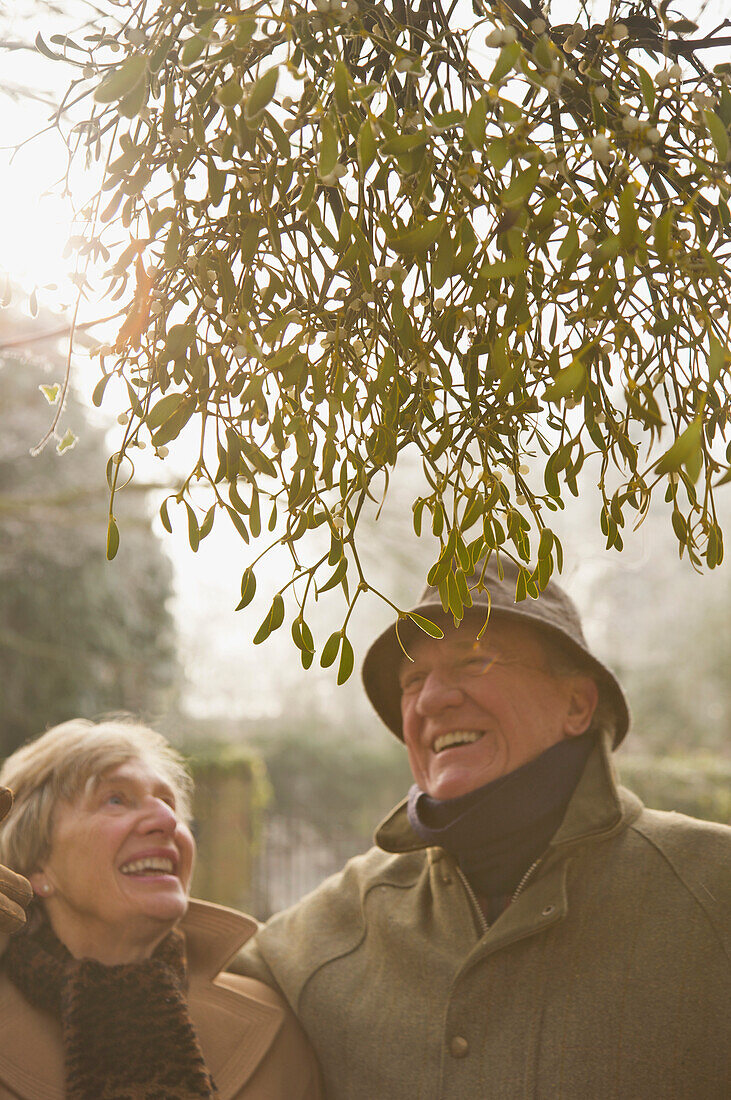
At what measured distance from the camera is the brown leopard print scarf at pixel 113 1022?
1413mm

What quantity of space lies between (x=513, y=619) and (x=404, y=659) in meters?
0.24

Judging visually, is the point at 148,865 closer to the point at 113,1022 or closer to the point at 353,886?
the point at 113,1022

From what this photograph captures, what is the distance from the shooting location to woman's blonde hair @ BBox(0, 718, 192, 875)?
1566mm

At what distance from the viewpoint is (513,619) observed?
173cm

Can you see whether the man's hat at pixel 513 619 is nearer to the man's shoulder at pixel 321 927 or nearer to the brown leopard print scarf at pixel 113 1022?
the man's shoulder at pixel 321 927

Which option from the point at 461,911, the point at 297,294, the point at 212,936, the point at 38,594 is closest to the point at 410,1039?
the point at 461,911

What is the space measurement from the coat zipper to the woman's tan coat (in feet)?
1.18

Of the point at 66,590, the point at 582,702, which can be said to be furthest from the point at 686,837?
the point at 66,590

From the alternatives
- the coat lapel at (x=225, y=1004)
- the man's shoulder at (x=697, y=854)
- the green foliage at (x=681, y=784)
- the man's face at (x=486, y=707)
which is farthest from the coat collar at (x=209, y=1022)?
the green foliage at (x=681, y=784)

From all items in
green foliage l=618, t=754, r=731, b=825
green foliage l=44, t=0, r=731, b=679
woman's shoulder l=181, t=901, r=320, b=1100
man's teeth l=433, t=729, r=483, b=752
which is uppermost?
green foliage l=44, t=0, r=731, b=679

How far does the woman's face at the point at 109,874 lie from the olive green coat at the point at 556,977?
33 centimetres

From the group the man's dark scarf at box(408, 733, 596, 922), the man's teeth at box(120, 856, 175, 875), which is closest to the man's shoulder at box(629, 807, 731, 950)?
the man's dark scarf at box(408, 733, 596, 922)

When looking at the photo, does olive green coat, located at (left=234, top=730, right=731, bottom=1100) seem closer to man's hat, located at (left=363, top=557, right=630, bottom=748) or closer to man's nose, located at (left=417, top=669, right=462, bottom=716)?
man's hat, located at (left=363, top=557, right=630, bottom=748)

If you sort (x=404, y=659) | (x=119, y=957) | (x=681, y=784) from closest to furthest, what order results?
(x=119, y=957) → (x=404, y=659) → (x=681, y=784)
